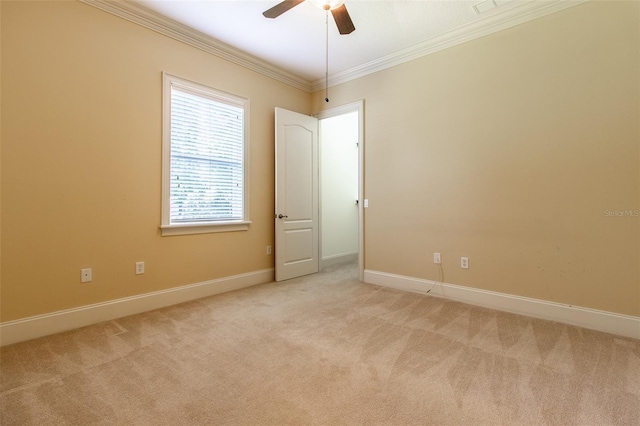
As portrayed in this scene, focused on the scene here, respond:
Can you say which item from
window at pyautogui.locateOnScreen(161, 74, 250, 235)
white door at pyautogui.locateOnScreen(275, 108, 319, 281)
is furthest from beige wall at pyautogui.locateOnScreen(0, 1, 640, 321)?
white door at pyautogui.locateOnScreen(275, 108, 319, 281)

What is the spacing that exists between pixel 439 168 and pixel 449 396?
245cm

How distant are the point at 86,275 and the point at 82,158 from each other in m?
1.04

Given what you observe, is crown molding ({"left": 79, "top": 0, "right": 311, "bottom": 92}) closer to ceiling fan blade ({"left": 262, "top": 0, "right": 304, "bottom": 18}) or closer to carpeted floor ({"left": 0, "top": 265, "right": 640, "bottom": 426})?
ceiling fan blade ({"left": 262, "top": 0, "right": 304, "bottom": 18})

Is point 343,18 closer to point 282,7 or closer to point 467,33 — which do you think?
point 282,7

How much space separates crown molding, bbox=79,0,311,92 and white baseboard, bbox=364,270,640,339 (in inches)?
125

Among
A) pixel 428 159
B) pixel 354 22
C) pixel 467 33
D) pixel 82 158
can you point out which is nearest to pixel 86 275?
pixel 82 158

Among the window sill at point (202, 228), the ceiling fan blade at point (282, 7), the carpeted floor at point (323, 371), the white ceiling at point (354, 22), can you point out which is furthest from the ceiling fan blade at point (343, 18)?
the carpeted floor at point (323, 371)

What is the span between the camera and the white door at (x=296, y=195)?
414 centimetres

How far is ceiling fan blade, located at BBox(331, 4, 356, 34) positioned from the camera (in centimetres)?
237

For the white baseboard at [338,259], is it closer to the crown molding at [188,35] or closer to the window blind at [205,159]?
the window blind at [205,159]

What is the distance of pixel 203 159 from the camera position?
136 inches

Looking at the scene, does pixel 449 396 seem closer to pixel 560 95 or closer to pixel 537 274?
pixel 537 274

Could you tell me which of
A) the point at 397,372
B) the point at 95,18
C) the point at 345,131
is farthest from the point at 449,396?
the point at 345,131

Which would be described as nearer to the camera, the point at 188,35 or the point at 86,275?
the point at 86,275
